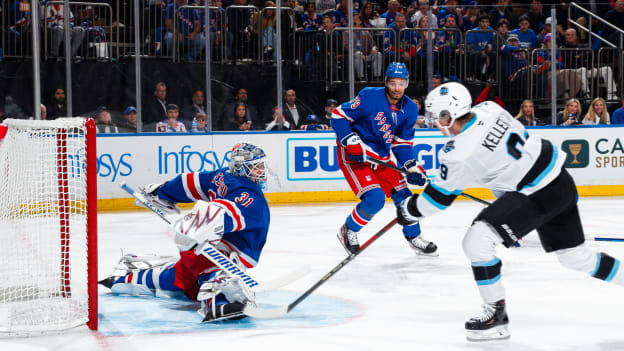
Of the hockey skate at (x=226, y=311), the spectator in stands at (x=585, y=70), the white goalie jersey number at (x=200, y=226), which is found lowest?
the hockey skate at (x=226, y=311)

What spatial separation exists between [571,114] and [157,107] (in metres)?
4.41

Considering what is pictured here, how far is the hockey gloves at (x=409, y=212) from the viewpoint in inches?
124

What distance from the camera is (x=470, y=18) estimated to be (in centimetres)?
1006

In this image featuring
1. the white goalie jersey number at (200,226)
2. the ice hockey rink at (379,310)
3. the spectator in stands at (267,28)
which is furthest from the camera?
the spectator in stands at (267,28)

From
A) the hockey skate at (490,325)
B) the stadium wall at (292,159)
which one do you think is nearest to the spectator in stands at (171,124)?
the stadium wall at (292,159)

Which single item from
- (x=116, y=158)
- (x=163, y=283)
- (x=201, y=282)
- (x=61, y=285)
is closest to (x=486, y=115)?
(x=201, y=282)

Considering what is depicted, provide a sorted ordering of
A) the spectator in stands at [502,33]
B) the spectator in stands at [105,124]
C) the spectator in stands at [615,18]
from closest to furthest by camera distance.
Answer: the spectator in stands at [105,124] < the spectator in stands at [502,33] < the spectator in stands at [615,18]

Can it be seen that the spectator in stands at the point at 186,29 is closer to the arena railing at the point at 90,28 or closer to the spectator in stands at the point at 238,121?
the arena railing at the point at 90,28

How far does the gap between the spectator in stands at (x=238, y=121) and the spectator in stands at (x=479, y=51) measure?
2.87 m

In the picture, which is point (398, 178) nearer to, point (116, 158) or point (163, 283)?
point (163, 283)

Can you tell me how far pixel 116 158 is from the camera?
7633 mm

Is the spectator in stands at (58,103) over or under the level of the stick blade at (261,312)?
over

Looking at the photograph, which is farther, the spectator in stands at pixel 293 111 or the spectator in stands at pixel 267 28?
the spectator in stands at pixel 267 28

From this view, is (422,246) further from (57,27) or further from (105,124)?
(57,27)
